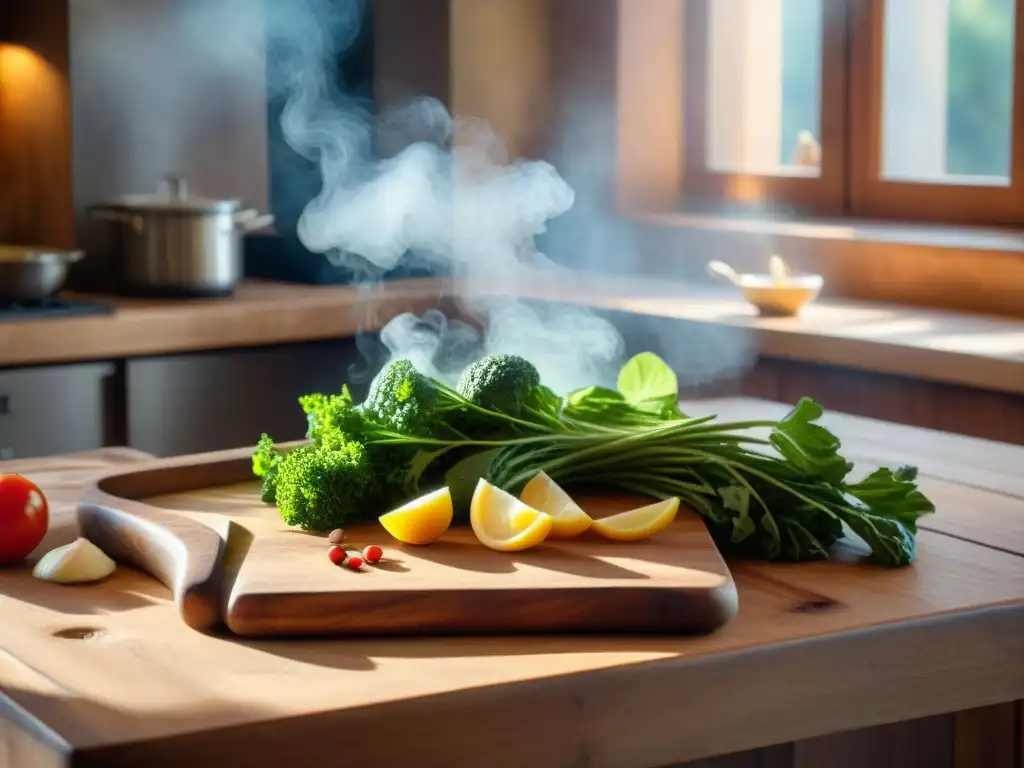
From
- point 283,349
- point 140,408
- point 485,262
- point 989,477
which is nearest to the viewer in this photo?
point 989,477

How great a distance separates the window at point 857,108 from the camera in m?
3.63

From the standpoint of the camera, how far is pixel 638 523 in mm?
1400

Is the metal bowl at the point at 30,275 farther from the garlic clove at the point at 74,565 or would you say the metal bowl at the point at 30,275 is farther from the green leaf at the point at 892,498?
the green leaf at the point at 892,498

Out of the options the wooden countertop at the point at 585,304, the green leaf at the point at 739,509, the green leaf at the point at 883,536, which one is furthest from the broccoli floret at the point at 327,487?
the wooden countertop at the point at 585,304

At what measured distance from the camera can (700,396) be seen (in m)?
3.33

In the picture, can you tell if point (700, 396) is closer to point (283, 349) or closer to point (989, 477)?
point (283, 349)

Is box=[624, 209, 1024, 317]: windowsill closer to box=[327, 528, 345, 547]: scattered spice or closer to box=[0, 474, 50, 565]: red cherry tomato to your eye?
box=[327, 528, 345, 547]: scattered spice

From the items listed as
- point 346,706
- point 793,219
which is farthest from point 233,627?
point 793,219

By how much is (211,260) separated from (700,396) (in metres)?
1.17

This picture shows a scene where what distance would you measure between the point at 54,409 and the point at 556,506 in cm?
200

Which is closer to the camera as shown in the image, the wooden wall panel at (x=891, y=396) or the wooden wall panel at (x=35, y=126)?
the wooden wall panel at (x=891, y=396)

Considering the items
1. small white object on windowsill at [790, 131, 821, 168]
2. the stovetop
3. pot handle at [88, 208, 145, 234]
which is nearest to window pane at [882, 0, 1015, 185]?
small white object on windowsill at [790, 131, 821, 168]

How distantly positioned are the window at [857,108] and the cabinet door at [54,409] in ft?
6.05

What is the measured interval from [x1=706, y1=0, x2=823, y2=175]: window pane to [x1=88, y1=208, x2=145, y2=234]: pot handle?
5.34 ft
